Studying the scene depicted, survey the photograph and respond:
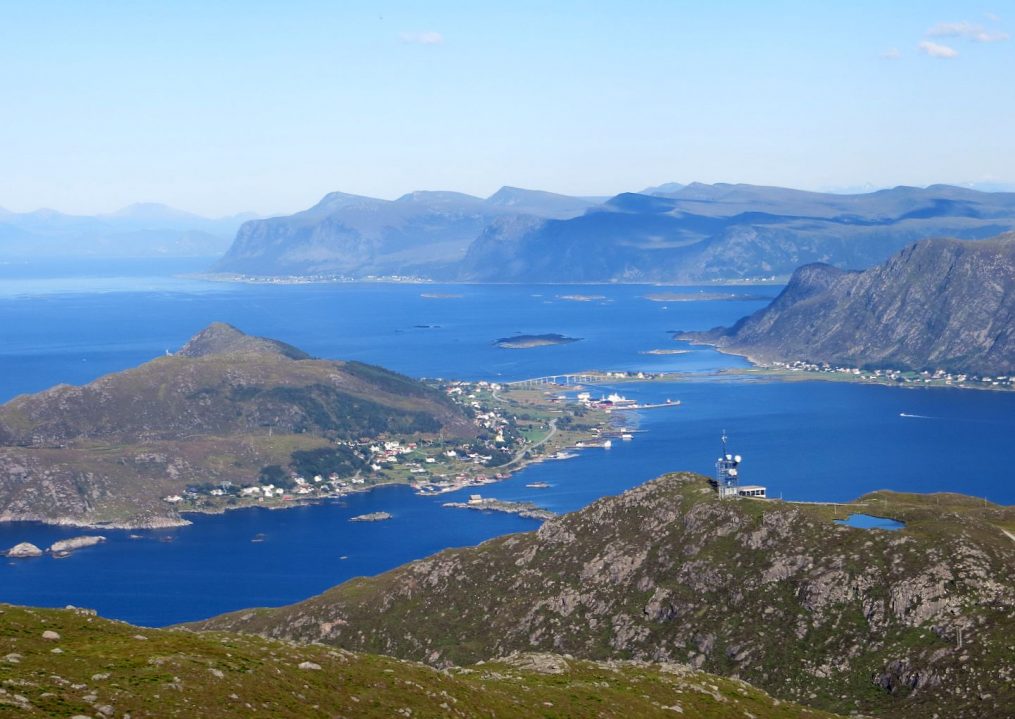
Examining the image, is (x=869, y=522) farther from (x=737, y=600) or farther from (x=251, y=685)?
(x=251, y=685)

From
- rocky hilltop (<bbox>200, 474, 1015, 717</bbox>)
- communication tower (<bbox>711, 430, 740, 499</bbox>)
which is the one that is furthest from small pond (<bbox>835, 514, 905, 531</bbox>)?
communication tower (<bbox>711, 430, 740, 499</bbox>)

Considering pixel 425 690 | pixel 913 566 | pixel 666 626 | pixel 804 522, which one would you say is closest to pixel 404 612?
pixel 666 626

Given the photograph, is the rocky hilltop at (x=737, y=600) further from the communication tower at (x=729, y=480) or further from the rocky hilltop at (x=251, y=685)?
the rocky hilltop at (x=251, y=685)

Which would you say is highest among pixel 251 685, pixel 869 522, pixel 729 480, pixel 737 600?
pixel 251 685

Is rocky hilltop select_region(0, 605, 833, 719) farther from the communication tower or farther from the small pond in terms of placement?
the communication tower

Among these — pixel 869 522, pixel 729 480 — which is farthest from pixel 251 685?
pixel 729 480

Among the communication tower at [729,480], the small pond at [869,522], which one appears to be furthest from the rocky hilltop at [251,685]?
the communication tower at [729,480]

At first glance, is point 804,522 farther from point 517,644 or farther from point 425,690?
point 425,690
